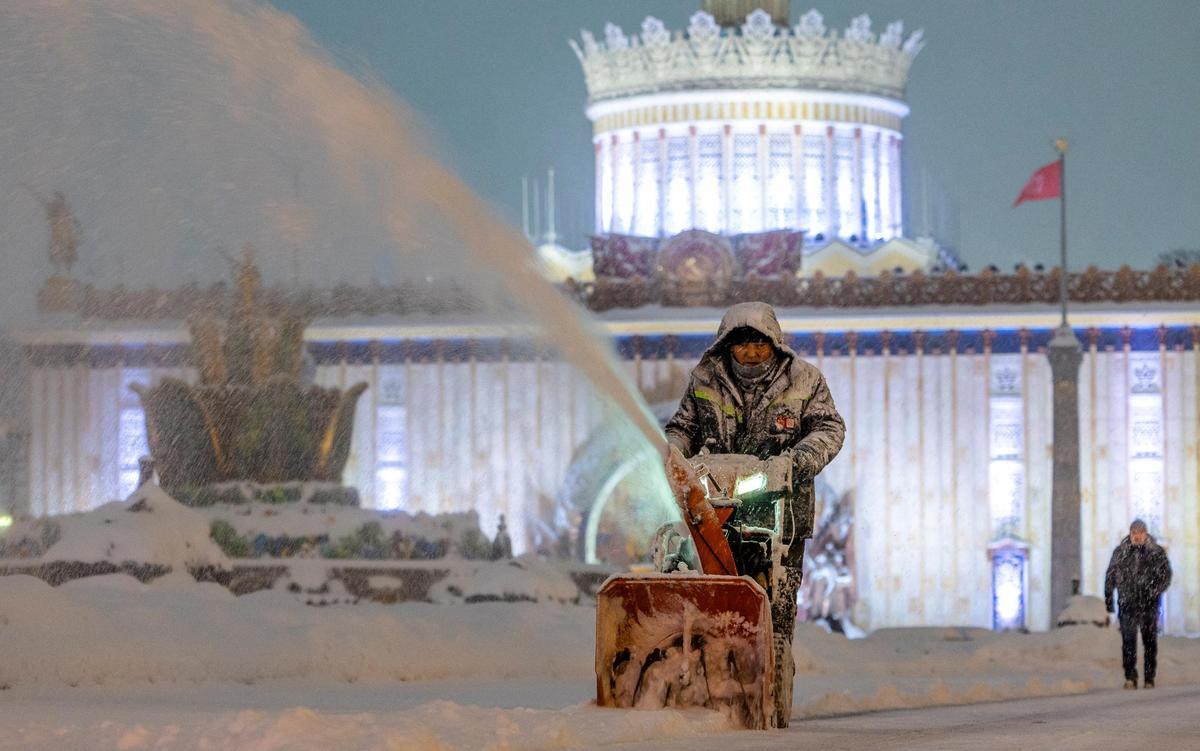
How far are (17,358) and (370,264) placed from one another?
35.3 feet

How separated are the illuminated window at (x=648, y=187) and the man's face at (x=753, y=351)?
1943 inches

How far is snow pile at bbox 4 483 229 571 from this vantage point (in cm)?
2517

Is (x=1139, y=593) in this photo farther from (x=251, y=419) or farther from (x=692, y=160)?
(x=692, y=160)

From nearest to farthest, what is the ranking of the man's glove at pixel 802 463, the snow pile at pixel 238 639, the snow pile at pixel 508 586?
the man's glove at pixel 802 463 < the snow pile at pixel 238 639 < the snow pile at pixel 508 586

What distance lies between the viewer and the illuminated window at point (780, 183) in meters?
61.1

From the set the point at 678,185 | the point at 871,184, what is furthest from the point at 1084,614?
the point at 678,185

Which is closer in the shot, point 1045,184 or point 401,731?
point 401,731

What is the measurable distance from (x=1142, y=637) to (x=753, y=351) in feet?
30.3

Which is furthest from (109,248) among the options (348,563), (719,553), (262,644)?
(719,553)

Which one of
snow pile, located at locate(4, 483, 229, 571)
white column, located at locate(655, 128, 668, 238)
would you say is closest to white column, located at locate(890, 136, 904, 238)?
white column, located at locate(655, 128, 668, 238)

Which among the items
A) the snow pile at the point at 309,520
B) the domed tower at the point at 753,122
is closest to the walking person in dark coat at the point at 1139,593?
the snow pile at the point at 309,520

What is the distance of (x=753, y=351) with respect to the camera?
1284 cm

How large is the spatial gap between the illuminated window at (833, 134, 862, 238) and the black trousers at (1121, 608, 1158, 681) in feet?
135

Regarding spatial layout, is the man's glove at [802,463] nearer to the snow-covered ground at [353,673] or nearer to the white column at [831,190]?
the snow-covered ground at [353,673]
